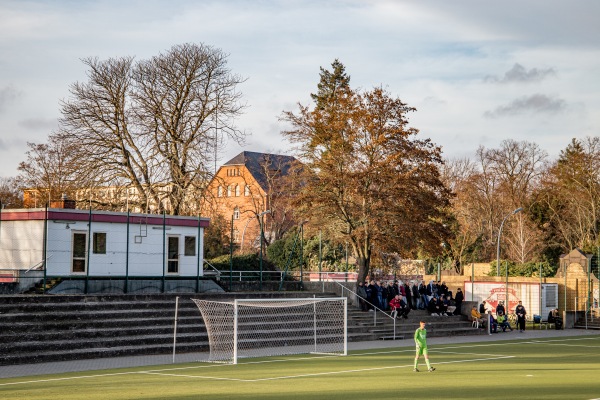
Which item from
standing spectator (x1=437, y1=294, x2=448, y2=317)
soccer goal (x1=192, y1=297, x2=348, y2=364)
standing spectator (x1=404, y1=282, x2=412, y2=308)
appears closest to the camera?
soccer goal (x1=192, y1=297, x2=348, y2=364)

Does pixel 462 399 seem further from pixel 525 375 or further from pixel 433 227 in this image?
pixel 433 227

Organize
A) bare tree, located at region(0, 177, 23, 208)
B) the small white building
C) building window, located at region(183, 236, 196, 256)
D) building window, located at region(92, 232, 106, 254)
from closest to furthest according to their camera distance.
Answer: the small white building < building window, located at region(92, 232, 106, 254) < building window, located at region(183, 236, 196, 256) < bare tree, located at region(0, 177, 23, 208)

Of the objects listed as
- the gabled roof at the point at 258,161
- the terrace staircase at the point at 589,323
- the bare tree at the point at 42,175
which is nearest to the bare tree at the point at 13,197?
the bare tree at the point at 42,175

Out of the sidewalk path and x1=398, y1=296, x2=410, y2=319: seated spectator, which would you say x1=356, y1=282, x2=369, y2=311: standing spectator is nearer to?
x1=398, y1=296, x2=410, y2=319: seated spectator

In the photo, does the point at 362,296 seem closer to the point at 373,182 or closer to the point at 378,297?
the point at 378,297

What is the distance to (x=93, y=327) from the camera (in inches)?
1089

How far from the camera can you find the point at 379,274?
60.4 metres

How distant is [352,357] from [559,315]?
2350 centimetres

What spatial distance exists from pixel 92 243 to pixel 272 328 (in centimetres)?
785

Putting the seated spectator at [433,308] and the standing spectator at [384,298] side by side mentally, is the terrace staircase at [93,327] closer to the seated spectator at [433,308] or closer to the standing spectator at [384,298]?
the standing spectator at [384,298]

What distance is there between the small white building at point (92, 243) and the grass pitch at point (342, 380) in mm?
9580

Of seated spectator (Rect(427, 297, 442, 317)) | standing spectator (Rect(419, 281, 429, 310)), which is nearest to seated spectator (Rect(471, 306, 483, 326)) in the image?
seated spectator (Rect(427, 297, 442, 317))

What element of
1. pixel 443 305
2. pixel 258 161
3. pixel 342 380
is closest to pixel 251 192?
pixel 258 161

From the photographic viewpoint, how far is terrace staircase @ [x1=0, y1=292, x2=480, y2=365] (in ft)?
83.1
